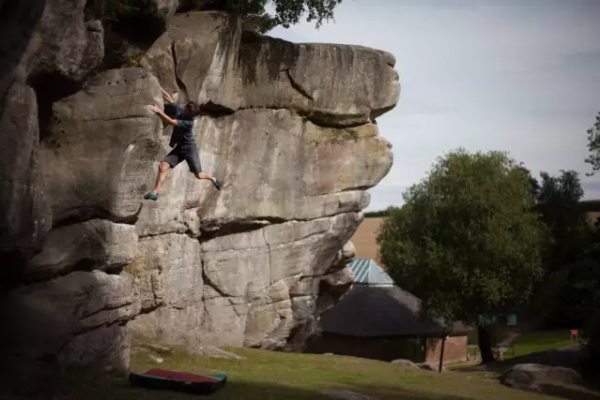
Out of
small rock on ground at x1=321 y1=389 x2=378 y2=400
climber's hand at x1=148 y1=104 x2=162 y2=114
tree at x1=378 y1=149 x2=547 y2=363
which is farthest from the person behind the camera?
tree at x1=378 y1=149 x2=547 y2=363

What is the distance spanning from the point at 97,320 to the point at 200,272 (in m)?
8.60

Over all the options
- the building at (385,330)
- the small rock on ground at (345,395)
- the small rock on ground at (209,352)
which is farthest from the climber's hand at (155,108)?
the building at (385,330)

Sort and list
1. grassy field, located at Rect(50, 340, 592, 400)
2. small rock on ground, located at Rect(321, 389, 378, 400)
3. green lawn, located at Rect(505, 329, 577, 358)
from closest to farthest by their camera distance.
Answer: grassy field, located at Rect(50, 340, 592, 400), small rock on ground, located at Rect(321, 389, 378, 400), green lawn, located at Rect(505, 329, 577, 358)

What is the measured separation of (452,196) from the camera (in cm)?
4231

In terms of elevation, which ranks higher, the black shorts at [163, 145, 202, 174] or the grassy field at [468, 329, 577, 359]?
the black shorts at [163, 145, 202, 174]

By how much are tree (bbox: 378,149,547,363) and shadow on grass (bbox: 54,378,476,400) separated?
24.1m

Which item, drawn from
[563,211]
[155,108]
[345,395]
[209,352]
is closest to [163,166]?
[155,108]

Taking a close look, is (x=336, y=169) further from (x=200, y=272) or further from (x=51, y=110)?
(x=51, y=110)

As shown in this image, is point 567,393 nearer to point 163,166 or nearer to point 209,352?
point 209,352

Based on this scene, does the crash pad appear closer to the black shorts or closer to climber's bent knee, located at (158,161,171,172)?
climber's bent knee, located at (158,161,171,172)

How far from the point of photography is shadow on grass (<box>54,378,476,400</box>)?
45.7ft

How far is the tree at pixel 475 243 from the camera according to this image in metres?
40.0

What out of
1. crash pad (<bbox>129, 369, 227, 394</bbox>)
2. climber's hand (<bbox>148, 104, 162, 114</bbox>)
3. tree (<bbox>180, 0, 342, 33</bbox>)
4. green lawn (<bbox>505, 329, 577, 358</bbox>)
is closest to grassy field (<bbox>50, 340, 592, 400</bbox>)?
crash pad (<bbox>129, 369, 227, 394</bbox>)

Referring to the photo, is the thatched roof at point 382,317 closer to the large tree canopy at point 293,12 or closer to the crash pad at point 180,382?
the large tree canopy at point 293,12
